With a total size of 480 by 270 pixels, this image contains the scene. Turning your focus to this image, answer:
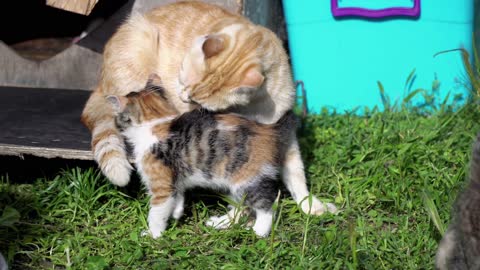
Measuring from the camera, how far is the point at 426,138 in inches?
179

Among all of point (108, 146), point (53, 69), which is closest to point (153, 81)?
point (108, 146)

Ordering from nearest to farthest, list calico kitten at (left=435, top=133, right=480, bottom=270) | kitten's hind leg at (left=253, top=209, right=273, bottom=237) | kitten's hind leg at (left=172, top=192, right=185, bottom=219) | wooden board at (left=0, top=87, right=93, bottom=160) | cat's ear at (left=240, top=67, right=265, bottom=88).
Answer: calico kitten at (left=435, top=133, right=480, bottom=270) < cat's ear at (left=240, top=67, right=265, bottom=88) < kitten's hind leg at (left=253, top=209, right=273, bottom=237) < kitten's hind leg at (left=172, top=192, right=185, bottom=219) < wooden board at (left=0, top=87, right=93, bottom=160)

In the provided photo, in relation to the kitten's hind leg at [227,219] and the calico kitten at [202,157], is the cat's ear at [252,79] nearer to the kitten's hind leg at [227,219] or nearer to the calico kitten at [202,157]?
the calico kitten at [202,157]

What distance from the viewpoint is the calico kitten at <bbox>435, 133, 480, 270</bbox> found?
255 cm

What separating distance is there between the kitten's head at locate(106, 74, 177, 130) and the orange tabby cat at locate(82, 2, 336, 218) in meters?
0.13

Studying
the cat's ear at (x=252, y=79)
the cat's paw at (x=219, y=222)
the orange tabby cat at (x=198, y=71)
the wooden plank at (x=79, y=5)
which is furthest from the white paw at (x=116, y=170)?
the wooden plank at (x=79, y=5)

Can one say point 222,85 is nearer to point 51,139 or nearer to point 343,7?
point 51,139

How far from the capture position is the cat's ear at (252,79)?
11.7 feet

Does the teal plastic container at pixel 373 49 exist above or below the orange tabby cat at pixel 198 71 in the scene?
below

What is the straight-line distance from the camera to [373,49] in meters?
5.24

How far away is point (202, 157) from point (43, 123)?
1352 millimetres

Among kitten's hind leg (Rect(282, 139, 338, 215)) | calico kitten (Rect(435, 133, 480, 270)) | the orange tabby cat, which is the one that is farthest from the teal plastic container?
calico kitten (Rect(435, 133, 480, 270))

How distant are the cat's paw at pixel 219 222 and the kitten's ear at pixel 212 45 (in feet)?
3.14

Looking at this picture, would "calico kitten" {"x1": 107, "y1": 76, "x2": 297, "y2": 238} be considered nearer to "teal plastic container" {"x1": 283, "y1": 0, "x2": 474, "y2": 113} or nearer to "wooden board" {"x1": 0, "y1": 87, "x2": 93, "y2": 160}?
"wooden board" {"x1": 0, "y1": 87, "x2": 93, "y2": 160}
